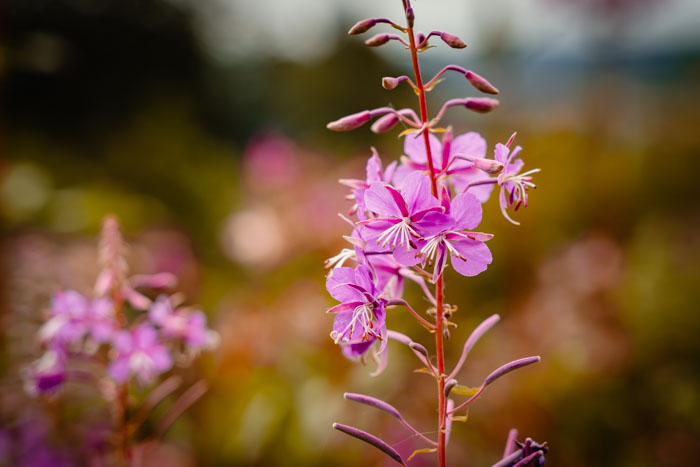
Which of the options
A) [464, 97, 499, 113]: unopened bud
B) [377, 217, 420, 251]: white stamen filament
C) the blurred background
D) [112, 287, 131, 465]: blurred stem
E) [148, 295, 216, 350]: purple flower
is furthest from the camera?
the blurred background

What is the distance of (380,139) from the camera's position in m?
8.78

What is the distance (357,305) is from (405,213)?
0.17 metres

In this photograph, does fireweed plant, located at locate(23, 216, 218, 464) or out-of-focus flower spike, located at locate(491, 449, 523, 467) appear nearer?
out-of-focus flower spike, located at locate(491, 449, 523, 467)

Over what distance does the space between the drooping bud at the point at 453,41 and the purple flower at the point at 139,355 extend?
98cm

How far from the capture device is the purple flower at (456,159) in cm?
98

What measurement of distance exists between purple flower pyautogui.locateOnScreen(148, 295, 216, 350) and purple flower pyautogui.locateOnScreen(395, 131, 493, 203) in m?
0.73

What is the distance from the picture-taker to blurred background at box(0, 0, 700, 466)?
265 centimetres

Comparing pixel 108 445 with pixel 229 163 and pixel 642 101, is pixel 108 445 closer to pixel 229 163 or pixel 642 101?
pixel 229 163

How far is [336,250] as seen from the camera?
4.00 metres

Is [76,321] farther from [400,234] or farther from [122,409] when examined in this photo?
[400,234]

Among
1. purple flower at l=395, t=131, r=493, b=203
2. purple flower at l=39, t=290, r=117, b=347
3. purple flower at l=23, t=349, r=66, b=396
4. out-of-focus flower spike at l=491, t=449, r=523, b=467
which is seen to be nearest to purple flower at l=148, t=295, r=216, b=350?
purple flower at l=39, t=290, r=117, b=347

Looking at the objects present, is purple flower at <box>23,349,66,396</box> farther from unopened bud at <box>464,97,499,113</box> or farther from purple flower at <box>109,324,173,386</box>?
unopened bud at <box>464,97,499,113</box>

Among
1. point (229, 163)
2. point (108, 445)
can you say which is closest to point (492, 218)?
point (108, 445)

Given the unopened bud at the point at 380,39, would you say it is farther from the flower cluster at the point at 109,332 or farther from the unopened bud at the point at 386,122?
the flower cluster at the point at 109,332
